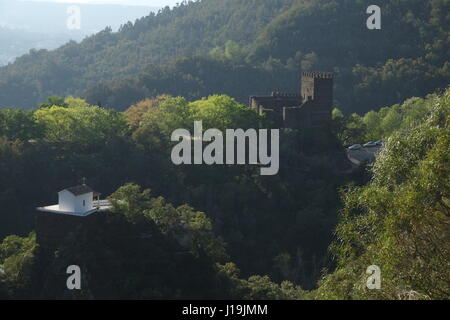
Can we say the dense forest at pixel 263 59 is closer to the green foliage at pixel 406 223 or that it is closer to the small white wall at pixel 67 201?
the small white wall at pixel 67 201

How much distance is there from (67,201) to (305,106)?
24.8m

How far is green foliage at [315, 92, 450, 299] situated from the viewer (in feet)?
71.0

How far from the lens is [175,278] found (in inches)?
1646

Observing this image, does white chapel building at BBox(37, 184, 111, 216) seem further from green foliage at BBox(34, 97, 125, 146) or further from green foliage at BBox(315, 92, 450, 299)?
green foliage at BBox(315, 92, 450, 299)

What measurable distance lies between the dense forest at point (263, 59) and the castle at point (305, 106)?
48.8 m

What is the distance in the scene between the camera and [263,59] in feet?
428
